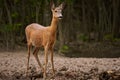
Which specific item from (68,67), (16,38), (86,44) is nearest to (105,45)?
(86,44)

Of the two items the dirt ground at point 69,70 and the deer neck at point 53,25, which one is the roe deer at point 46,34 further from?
the dirt ground at point 69,70

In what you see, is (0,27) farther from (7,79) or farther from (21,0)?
(7,79)

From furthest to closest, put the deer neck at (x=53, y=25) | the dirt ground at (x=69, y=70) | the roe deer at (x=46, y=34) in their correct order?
the dirt ground at (x=69, y=70) < the deer neck at (x=53, y=25) < the roe deer at (x=46, y=34)

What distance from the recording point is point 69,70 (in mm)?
14875

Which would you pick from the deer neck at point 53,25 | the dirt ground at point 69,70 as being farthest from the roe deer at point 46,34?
the dirt ground at point 69,70

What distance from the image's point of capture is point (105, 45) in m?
26.2

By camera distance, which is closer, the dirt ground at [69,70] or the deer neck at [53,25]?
the deer neck at [53,25]

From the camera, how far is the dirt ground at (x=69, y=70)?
13837 millimetres

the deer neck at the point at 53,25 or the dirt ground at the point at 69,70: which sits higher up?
the deer neck at the point at 53,25

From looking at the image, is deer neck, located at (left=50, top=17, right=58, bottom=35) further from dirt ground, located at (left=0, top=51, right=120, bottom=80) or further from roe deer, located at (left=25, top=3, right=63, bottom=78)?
dirt ground, located at (left=0, top=51, right=120, bottom=80)

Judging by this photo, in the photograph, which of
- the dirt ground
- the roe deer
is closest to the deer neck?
the roe deer

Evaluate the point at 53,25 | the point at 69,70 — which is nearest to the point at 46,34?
the point at 53,25

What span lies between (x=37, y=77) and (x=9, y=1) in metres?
10.4

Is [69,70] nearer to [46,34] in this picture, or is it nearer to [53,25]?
[46,34]
